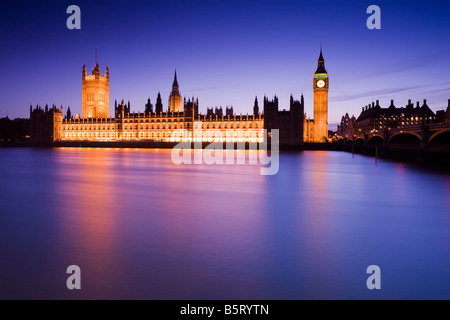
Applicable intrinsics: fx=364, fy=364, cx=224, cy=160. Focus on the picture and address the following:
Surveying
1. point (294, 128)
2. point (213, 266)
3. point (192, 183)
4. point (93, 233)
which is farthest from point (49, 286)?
point (294, 128)

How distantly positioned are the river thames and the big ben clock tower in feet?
265

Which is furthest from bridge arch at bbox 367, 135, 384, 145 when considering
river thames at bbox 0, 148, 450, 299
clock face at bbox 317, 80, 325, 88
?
clock face at bbox 317, 80, 325, 88

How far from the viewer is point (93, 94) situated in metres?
110

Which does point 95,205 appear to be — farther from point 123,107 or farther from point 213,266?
point 123,107

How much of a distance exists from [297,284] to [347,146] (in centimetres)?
6518

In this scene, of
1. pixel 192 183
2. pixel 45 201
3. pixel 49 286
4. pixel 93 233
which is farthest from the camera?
pixel 192 183

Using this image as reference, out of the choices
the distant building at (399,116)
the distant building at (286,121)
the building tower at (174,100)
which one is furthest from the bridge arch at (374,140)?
the building tower at (174,100)

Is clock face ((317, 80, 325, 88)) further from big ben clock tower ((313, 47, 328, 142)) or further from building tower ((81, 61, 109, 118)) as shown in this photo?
building tower ((81, 61, 109, 118))

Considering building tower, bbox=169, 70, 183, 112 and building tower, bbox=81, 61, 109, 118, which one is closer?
building tower, bbox=169, 70, 183, 112

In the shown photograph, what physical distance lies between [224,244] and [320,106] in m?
90.9

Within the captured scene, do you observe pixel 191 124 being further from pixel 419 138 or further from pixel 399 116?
pixel 419 138

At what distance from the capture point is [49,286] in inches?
199

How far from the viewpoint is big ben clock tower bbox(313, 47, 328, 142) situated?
305 ft

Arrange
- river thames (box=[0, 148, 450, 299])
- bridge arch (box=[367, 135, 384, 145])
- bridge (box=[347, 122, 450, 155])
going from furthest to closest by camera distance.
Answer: bridge arch (box=[367, 135, 384, 145]) < bridge (box=[347, 122, 450, 155]) < river thames (box=[0, 148, 450, 299])
